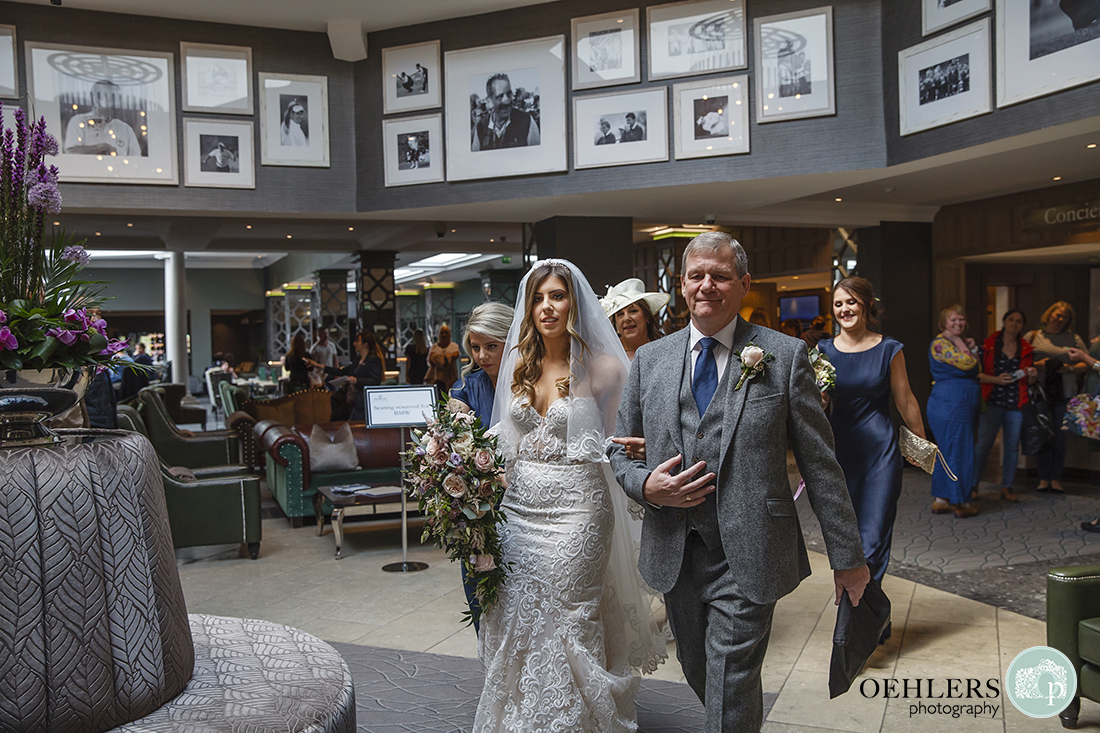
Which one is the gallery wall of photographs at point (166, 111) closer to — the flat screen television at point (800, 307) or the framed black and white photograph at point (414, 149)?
the framed black and white photograph at point (414, 149)

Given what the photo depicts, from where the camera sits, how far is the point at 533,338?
3396 mm

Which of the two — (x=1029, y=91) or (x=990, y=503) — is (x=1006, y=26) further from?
(x=990, y=503)

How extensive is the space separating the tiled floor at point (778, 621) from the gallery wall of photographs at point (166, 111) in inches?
167

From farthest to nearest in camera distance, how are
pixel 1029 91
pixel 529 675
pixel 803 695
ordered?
pixel 1029 91 → pixel 803 695 → pixel 529 675

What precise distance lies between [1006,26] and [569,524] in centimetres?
602

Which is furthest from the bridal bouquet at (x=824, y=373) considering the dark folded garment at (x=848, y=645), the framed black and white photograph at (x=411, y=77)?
the framed black and white photograph at (x=411, y=77)

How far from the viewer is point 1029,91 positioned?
6531 millimetres

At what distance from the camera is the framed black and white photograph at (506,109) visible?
8758 millimetres

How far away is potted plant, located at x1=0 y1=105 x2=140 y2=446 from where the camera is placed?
6.48 feet

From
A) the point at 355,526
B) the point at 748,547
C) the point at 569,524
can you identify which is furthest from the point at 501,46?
the point at 748,547

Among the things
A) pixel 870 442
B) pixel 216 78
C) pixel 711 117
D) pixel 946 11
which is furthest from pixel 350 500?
pixel 946 11

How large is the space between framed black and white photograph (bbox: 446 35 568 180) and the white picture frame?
124cm

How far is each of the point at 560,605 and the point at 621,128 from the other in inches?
254

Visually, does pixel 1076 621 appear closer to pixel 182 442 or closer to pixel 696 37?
pixel 696 37
